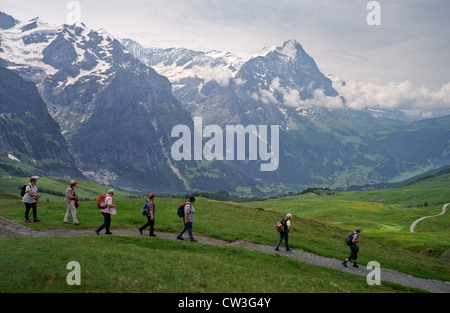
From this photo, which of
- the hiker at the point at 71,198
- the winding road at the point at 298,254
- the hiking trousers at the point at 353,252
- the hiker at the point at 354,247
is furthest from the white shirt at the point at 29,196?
the hiking trousers at the point at 353,252

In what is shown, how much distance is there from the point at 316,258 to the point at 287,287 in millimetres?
17314

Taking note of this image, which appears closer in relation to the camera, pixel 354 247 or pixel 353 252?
pixel 354 247

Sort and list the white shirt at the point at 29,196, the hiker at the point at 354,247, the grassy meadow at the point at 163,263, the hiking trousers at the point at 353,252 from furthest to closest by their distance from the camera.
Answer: the white shirt at the point at 29,196
the hiking trousers at the point at 353,252
the hiker at the point at 354,247
the grassy meadow at the point at 163,263

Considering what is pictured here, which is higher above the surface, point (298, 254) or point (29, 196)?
point (29, 196)

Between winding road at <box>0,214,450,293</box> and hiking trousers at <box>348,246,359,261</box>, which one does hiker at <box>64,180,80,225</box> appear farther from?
hiking trousers at <box>348,246,359,261</box>

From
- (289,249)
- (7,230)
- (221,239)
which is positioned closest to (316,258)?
(289,249)

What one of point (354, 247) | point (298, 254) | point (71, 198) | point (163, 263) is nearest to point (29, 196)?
point (71, 198)

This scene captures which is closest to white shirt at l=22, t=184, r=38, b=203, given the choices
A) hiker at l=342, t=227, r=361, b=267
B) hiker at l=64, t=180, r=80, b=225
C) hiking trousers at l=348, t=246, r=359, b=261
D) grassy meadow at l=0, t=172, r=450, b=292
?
grassy meadow at l=0, t=172, r=450, b=292

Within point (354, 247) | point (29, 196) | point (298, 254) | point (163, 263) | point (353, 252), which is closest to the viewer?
point (163, 263)

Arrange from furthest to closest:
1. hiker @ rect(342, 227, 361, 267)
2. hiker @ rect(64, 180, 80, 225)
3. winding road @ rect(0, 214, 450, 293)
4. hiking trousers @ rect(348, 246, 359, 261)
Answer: hiker @ rect(64, 180, 80, 225), hiking trousers @ rect(348, 246, 359, 261), hiker @ rect(342, 227, 361, 267), winding road @ rect(0, 214, 450, 293)

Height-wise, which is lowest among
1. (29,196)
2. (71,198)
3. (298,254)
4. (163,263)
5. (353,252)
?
(298,254)

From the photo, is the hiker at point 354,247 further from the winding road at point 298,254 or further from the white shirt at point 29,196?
the white shirt at point 29,196

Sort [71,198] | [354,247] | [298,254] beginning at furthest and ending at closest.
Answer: [298,254] → [71,198] → [354,247]

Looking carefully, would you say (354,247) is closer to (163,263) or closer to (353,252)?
(353,252)
